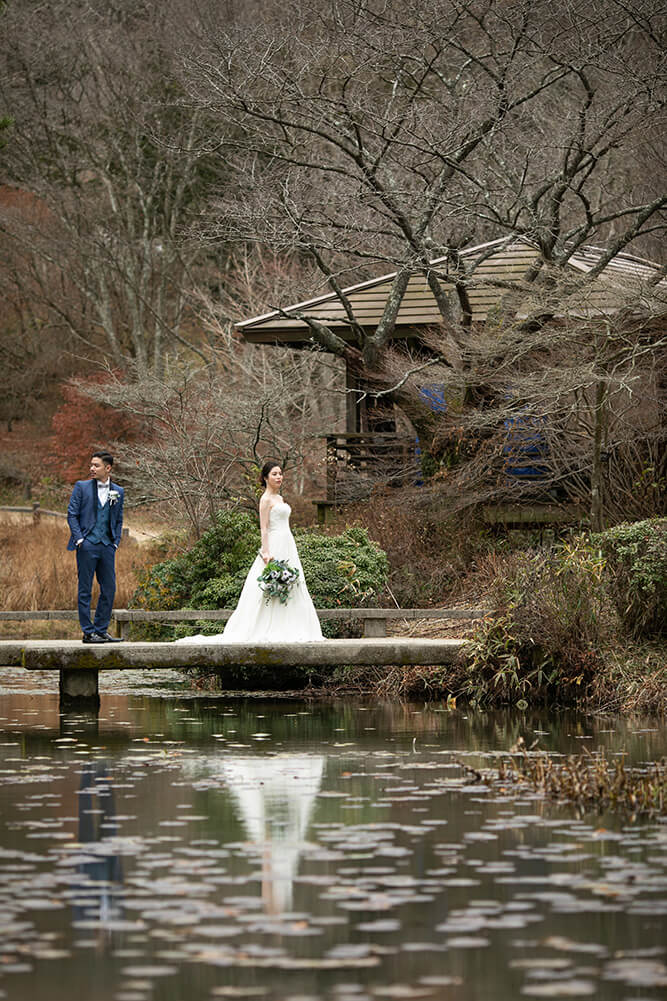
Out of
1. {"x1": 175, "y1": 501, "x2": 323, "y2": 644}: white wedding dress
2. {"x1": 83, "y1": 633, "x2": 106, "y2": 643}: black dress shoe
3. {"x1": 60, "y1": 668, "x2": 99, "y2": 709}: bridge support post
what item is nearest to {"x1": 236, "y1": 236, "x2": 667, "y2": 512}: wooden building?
{"x1": 175, "y1": 501, "x2": 323, "y2": 644}: white wedding dress

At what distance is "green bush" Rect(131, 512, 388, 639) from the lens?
65.5 feet

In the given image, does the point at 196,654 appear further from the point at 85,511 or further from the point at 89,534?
the point at 85,511

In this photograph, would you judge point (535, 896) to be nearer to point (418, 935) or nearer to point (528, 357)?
point (418, 935)

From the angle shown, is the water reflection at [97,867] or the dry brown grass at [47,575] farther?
the dry brown grass at [47,575]

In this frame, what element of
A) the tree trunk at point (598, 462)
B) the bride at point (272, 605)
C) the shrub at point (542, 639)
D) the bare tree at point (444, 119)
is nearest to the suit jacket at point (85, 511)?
the bride at point (272, 605)

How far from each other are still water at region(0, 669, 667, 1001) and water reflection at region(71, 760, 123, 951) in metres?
0.02

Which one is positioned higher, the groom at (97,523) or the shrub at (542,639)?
the groom at (97,523)

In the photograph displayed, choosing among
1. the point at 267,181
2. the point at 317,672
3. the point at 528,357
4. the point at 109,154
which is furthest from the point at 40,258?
the point at 317,672

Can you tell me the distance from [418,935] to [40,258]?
42615 millimetres

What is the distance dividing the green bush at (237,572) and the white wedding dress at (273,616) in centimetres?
213

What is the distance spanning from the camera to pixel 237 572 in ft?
69.1

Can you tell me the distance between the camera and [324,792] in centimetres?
1061

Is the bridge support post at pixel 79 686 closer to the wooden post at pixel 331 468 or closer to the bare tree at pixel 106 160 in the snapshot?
the wooden post at pixel 331 468

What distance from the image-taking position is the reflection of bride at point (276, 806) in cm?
769
